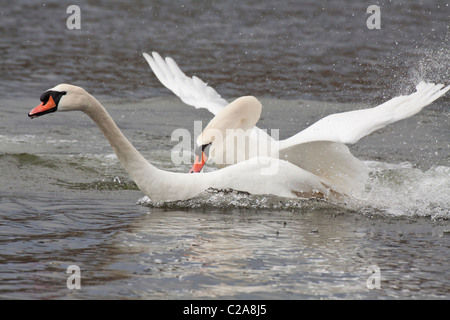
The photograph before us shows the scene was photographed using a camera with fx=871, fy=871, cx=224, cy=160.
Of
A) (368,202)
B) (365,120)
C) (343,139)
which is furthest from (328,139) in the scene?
(368,202)

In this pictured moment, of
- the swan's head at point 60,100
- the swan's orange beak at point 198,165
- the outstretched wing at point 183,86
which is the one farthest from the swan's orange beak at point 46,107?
the outstretched wing at point 183,86

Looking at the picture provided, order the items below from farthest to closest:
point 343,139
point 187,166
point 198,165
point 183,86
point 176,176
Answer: point 183,86
point 187,166
point 198,165
point 176,176
point 343,139

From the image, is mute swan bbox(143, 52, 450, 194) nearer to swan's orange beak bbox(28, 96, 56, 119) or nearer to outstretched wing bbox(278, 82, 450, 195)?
outstretched wing bbox(278, 82, 450, 195)

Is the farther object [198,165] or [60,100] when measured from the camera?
[198,165]

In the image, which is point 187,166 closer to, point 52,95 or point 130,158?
point 130,158

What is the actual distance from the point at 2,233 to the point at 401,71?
12098 millimetres

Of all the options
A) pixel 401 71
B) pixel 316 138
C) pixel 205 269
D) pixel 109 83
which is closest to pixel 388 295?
pixel 205 269

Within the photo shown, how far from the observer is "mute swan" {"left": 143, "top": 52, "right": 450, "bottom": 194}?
808cm

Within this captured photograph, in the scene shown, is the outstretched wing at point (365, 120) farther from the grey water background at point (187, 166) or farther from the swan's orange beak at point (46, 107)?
the swan's orange beak at point (46, 107)

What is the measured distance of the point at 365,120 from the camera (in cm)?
814

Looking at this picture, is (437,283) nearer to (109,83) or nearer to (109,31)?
(109,83)

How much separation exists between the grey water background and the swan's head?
A: 0.95 metres

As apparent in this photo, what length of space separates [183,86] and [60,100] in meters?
3.90

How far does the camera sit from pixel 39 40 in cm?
1938
